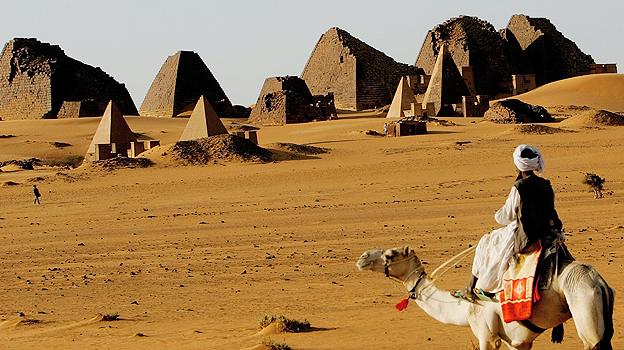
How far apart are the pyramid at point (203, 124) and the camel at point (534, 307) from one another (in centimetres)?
2542

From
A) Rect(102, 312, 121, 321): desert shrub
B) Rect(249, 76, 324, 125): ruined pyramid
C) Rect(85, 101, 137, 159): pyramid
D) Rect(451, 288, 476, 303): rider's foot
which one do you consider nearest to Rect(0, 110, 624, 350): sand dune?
Rect(102, 312, 121, 321): desert shrub

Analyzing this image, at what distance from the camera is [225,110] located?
56.8 meters

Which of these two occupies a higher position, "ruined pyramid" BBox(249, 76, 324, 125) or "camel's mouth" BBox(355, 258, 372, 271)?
"ruined pyramid" BBox(249, 76, 324, 125)

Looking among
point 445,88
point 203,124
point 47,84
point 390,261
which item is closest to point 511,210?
point 390,261

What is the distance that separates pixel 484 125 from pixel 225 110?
2091 cm

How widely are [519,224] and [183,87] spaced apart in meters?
52.8

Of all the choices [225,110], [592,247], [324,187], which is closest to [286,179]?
[324,187]

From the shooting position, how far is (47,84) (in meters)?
57.2

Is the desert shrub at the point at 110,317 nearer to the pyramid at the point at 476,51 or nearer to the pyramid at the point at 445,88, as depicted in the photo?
the pyramid at the point at 445,88

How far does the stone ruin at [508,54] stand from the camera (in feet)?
224

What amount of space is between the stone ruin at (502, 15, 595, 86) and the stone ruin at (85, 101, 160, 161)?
42.3 metres

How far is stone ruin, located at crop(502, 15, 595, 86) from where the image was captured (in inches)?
2847

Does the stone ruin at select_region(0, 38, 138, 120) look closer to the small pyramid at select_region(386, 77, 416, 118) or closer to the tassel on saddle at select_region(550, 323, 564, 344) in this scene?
the small pyramid at select_region(386, 77, 416, 118)

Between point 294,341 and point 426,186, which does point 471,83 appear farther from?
point 294,341
